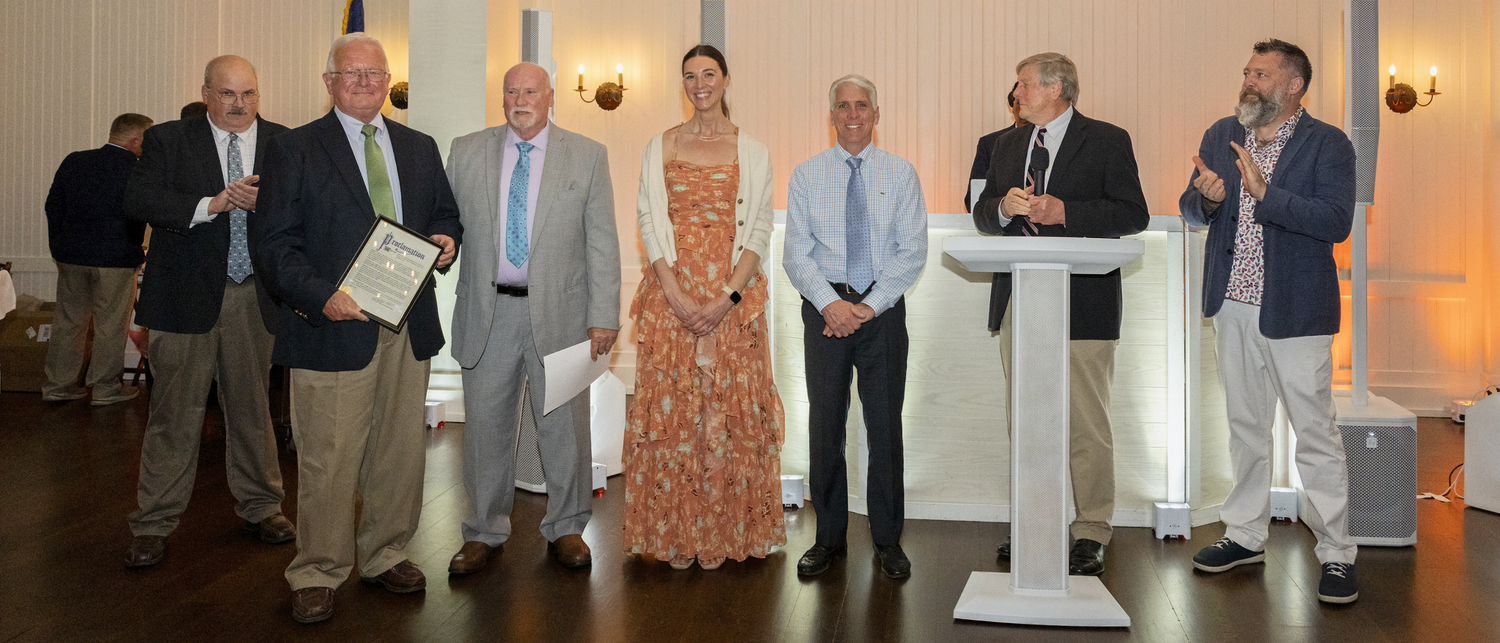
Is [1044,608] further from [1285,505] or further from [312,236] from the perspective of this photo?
[312,236]

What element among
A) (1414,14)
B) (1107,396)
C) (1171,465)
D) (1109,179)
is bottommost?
(1171,465)

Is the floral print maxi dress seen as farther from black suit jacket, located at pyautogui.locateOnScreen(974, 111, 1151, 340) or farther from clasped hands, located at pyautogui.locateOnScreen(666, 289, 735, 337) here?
black suit jacket, located at pyautogui.locateOnScreen(974, 111, 1151, 340)

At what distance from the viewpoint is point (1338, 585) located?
3.11 metres

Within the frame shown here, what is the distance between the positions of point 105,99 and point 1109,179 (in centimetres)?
871

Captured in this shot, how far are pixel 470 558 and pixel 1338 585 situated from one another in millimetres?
2687

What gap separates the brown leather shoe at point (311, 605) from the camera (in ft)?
9.44

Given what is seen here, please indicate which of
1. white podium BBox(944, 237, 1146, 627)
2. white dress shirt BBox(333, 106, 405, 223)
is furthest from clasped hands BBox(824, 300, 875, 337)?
white dress shirt BBox(333, 106, 405, 223)

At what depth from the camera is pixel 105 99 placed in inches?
347

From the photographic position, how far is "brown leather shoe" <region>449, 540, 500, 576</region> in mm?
3332

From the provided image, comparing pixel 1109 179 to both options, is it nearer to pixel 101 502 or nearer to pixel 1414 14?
pixel 101 502

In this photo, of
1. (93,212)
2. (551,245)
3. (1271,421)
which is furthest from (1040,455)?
(93,212)

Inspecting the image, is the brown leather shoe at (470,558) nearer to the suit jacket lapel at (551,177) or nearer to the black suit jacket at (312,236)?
the black suit jacket at (312,236)

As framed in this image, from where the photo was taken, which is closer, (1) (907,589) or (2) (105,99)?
(1) (907,589)

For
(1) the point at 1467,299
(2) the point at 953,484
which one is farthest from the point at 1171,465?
(1) the point at 1467,299
